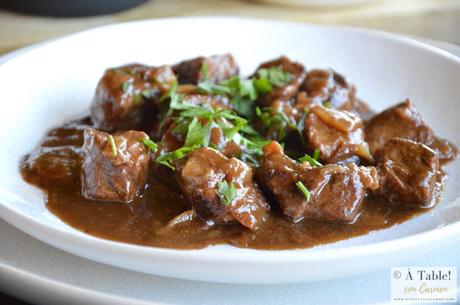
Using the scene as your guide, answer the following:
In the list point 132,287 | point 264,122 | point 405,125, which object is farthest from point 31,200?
point 405,125

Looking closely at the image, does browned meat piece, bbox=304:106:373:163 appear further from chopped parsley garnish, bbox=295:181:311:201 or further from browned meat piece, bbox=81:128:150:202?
browned meat piece, bbox=81:128:150:202

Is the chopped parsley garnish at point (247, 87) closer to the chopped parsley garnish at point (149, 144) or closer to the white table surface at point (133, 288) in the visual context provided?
the chopped parsley garnish at point (149, 144)

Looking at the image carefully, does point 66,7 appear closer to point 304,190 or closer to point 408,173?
point 304,190

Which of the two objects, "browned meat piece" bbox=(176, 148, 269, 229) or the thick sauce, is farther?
"browned meat piece" bbox=(176, 148, 269, 229)

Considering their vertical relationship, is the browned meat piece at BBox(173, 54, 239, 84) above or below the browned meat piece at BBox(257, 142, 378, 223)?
above

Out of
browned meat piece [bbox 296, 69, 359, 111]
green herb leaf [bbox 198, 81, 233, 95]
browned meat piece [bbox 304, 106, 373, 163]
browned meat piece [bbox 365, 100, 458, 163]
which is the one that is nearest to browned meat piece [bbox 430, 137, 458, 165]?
browned meat piece [bbox 365, 100, 458, 163]

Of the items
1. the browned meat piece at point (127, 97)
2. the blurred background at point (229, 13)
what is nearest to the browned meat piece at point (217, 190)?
the browned meat piece at point (127, 97)

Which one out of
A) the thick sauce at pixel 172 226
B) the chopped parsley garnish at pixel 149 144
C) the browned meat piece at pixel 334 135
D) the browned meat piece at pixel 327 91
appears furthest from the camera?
the browned meat piece at pixel 327 91
